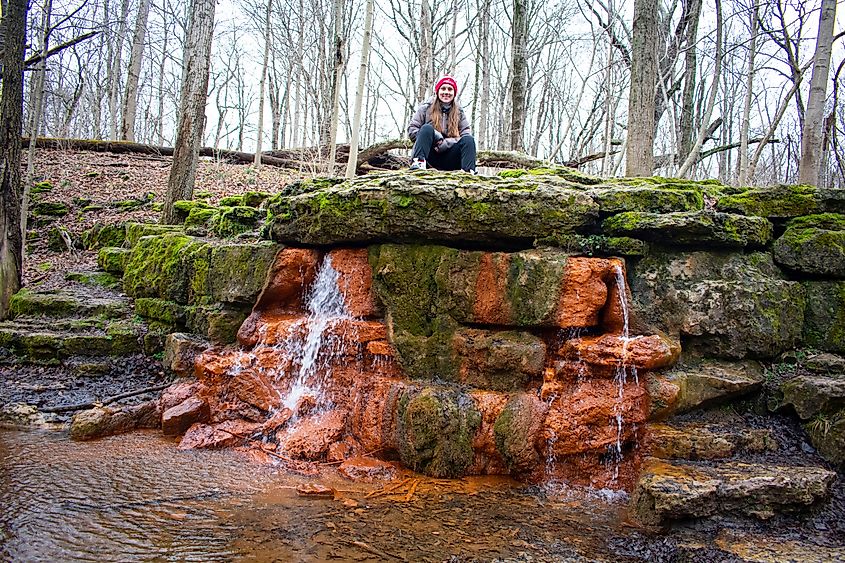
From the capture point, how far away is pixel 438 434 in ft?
16.4

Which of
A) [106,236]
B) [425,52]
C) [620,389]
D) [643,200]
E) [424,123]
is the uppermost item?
[425,52]

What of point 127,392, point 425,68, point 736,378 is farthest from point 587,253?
point 425,68

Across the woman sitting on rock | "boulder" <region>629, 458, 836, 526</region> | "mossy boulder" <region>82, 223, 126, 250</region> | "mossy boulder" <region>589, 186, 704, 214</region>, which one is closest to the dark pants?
the woman sitting on rock

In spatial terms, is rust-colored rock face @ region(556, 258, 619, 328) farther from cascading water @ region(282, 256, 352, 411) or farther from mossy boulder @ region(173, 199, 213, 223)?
mossy boulder @ region(173, 199, 213, 223)

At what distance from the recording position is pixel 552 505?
436cm

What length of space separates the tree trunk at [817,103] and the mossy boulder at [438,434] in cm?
603

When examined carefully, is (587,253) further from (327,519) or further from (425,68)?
(425,68)

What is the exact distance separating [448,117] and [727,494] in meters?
5.46

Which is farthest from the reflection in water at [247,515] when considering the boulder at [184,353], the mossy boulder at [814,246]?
the mossy boulder at [814,246]

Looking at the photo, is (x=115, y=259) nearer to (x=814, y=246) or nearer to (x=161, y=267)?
(x=161, y=267)

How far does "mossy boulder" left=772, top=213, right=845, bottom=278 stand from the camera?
522 cm

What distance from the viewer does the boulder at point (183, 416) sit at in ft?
18.5

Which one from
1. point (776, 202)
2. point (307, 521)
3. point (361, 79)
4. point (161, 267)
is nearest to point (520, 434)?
point (307, 521)

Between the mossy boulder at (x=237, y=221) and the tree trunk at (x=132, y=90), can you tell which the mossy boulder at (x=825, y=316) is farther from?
the tree trunk at (x=132, y=90)
